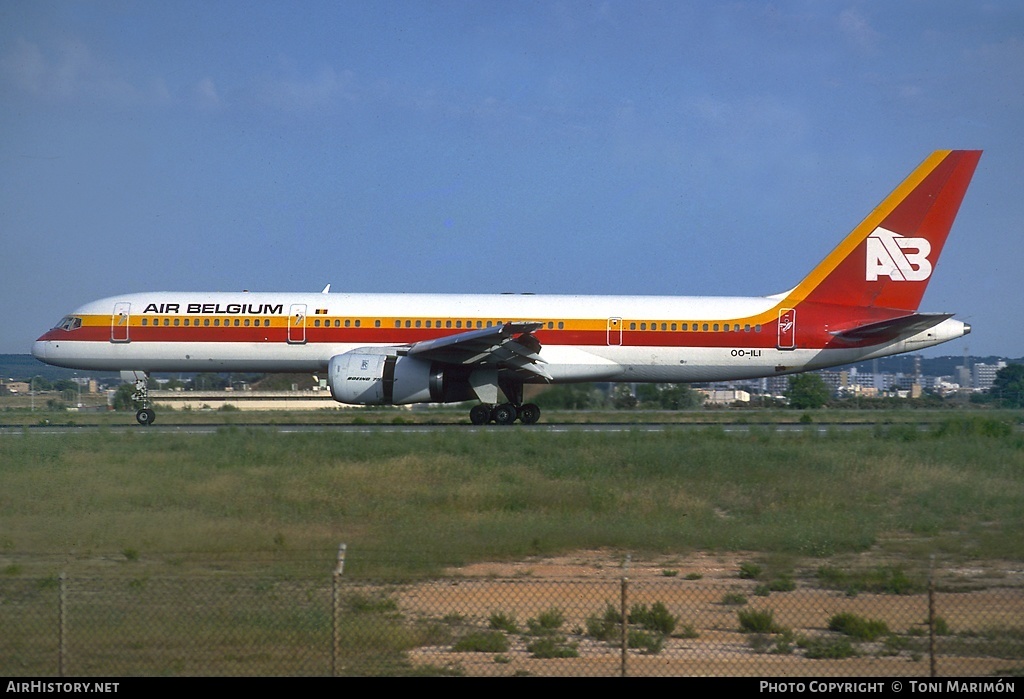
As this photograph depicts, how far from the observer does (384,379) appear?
26203 millimetres

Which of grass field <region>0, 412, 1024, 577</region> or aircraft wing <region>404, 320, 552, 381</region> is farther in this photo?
aircraft wing <region>404, 320, 552, 381</region>

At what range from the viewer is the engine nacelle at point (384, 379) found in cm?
2616

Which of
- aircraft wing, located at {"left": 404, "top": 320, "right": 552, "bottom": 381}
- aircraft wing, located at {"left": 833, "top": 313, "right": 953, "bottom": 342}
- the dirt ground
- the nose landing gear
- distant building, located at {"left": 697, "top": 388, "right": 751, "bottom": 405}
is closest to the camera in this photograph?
the dirt ground

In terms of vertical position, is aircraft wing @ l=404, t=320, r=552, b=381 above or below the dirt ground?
above

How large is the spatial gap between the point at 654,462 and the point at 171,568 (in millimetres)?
10158

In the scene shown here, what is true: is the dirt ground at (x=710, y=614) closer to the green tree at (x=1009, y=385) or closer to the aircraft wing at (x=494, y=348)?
the aircraft wing at (x=494, y=348)

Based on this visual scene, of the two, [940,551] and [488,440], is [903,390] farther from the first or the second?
[940,551]

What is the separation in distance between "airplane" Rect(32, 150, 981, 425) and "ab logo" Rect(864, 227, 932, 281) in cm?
3

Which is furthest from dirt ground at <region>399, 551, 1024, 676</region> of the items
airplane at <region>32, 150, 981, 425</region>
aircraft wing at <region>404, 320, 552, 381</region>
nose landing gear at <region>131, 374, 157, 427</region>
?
nose landing gear at <region>131, 374, 157, 427</region>

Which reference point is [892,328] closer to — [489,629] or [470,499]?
[470,499]

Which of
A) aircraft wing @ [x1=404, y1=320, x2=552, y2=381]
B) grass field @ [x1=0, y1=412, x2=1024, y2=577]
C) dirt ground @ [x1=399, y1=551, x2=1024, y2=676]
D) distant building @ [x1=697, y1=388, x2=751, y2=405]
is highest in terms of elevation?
aircraft wing @ [x1=404, y1=320, x2=552, y2=381]

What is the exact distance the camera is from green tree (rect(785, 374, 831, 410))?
163 ft

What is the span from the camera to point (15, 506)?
15.5 metres

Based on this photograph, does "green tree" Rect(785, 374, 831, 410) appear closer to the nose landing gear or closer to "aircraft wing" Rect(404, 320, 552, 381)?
"aircraft wing" Rect(404, 320, 552, 381)
